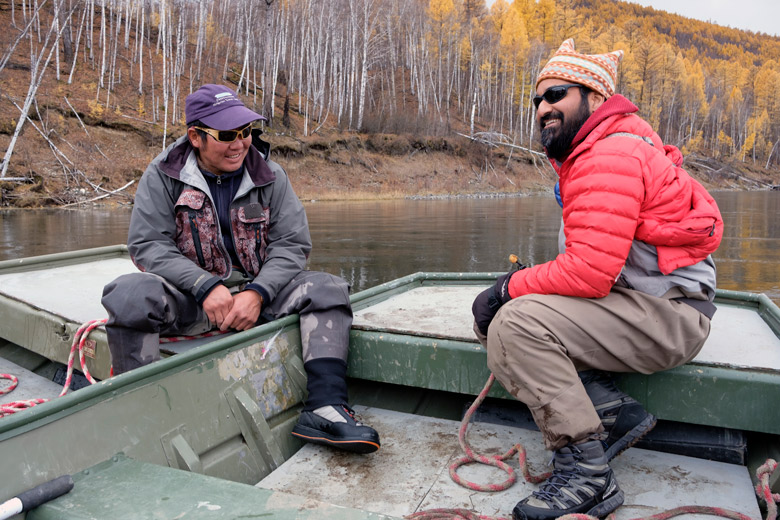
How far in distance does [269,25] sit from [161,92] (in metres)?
7.18

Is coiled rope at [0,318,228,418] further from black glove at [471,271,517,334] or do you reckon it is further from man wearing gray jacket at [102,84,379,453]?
black glove at [471,271,517,334]

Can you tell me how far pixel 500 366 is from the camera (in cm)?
195

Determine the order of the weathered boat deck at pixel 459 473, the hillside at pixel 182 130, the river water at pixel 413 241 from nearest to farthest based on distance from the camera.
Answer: the weathered boat deck at pixel 459 473 < the river water at pixel 413 241 < the hillside at pixel 182 130

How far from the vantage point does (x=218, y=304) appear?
2.50 m

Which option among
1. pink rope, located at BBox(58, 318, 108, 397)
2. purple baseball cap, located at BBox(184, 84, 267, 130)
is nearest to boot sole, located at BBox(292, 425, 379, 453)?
pink rope, located at BBox(58, 318, 108, 397)

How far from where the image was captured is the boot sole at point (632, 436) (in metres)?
1.94

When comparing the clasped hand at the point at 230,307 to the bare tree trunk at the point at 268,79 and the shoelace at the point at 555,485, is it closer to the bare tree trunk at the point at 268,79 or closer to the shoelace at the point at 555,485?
the shoelace at the point at 555,485

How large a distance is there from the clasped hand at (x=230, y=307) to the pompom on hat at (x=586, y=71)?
1387 mm

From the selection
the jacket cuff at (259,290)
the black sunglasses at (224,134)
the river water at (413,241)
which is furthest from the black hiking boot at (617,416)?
the river water at (413,241)

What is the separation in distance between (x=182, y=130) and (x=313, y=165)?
572 centimetres

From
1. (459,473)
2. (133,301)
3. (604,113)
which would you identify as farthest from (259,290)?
(604,113)

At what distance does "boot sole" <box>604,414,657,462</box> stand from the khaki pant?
13 cm

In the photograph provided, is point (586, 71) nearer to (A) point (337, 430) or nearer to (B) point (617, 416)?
(B) point (617, 416)

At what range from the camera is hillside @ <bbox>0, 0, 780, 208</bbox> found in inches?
810
